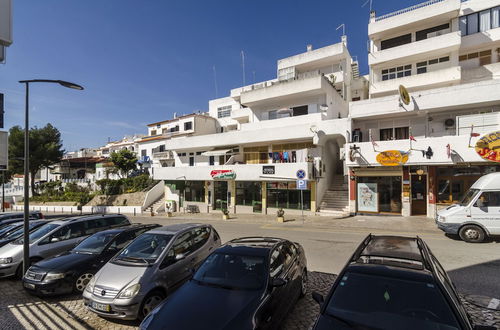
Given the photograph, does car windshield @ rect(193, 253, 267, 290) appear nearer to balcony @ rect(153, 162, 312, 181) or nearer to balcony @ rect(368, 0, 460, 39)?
balcony @ rect(153, 162, 312, 181)

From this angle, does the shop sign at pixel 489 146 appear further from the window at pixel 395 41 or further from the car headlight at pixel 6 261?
the car headlight at pixel 6 261

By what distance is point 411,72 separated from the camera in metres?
23.2

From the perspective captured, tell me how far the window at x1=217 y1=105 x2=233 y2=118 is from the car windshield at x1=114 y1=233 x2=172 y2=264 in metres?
34.4

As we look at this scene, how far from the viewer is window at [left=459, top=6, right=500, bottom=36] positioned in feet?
67.2

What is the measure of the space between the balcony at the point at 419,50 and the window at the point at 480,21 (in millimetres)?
2615

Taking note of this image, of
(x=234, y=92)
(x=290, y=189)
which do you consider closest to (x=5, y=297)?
(x=290, y=189)

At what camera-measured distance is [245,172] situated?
916 inches

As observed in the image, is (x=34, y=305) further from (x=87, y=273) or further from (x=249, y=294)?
(x=249, y=294)

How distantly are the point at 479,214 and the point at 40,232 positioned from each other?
17.5m

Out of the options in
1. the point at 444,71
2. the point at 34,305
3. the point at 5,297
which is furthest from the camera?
the point at 444,71

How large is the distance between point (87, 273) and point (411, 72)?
1076 inches

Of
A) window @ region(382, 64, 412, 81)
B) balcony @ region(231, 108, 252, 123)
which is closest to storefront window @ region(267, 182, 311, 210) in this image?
window @ region(382, 64, 412, 81)

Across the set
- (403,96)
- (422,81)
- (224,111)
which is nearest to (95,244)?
(403,96)

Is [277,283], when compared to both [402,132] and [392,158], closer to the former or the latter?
[392,158]
